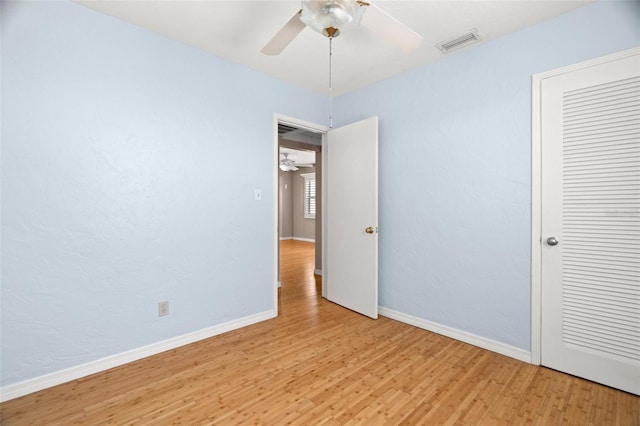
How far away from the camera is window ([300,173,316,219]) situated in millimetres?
9547

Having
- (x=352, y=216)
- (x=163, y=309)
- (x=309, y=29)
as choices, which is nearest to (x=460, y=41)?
(x=309, y=29)

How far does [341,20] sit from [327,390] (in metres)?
2.20

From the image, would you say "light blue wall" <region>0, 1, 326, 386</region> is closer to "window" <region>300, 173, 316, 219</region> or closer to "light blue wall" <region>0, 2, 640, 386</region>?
"light blue wall" <region>0, 2, 640, 386</region>

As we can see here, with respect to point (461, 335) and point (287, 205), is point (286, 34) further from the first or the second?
point (287, 205)

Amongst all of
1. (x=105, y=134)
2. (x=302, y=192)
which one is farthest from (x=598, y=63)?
(x=302, y=192)

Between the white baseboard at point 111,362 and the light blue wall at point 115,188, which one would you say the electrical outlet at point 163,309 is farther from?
the white baseboard at point 111,362

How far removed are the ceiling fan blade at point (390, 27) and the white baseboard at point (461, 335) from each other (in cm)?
238

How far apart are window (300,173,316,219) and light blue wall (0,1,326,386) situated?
21.3ft

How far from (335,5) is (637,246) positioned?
235 centimetres

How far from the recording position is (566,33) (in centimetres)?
211

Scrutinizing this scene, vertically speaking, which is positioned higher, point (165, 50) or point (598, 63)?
point (165, 50)

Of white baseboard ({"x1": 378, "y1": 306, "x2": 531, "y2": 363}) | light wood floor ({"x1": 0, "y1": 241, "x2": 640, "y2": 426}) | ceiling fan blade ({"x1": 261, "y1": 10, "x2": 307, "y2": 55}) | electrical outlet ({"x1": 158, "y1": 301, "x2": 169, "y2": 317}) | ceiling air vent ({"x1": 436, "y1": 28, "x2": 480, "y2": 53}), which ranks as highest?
ceiling air vent ({"x1": 436, "y1": 28, "x2": 480, "y2": 53})

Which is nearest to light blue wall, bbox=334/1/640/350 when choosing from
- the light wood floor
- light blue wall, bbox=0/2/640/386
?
light blue wall, bbox=0/2/640/386

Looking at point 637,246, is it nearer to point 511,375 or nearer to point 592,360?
point 592,360
